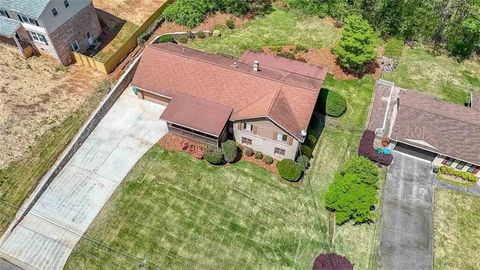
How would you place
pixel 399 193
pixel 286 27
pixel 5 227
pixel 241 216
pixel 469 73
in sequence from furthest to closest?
pixel 286 27
pixel 469 73
pixel 399 193
pixel 241 216
pixel 5 227

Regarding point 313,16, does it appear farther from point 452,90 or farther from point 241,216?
point 241,216

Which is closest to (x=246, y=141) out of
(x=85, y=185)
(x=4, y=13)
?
(x=85, y=185)

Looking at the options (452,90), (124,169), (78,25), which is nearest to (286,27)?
(452,90)

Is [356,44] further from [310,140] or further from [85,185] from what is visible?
[85,185]

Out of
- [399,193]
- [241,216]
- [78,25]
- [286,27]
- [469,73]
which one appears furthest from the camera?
[286,27]

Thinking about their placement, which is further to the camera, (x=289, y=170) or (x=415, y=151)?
(x=415, y=151)

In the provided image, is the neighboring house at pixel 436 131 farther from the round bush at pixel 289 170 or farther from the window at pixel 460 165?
the round bush at pixel 289 170
